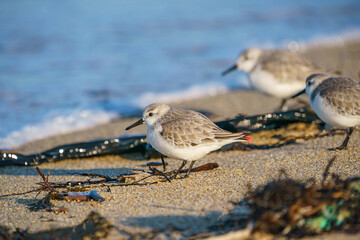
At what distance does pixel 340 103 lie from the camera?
4.64 metres

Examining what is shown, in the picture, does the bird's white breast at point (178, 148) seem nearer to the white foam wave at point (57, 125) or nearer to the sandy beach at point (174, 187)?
the sandy beach at point (174, 187)

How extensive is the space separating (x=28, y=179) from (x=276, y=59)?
4.38m

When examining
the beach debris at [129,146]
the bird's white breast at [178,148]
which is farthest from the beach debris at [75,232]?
the beach debris at [129,146]

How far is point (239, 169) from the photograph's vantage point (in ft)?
14.4

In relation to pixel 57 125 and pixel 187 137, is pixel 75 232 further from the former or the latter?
pixel 57 125

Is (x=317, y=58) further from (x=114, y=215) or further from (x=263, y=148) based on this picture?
(x=114, y=215)

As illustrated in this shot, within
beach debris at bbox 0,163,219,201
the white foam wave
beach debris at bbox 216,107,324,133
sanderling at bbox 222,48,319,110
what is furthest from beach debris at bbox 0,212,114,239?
sanderling at bbox 222,48,319,110

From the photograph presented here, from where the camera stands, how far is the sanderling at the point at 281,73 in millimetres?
6805

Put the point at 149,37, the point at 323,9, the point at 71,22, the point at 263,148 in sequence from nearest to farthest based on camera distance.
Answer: the point at 263,148
the point at 149,37
the point at 71,22
the point at 323,9

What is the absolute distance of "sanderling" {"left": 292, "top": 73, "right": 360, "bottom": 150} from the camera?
181 inches

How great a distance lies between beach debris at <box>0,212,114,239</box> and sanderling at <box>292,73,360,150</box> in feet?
9.15

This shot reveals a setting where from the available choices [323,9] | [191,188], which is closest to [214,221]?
[191,188]

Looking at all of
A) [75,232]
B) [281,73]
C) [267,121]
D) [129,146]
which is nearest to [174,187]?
[75,232]

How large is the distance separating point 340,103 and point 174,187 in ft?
6.85
